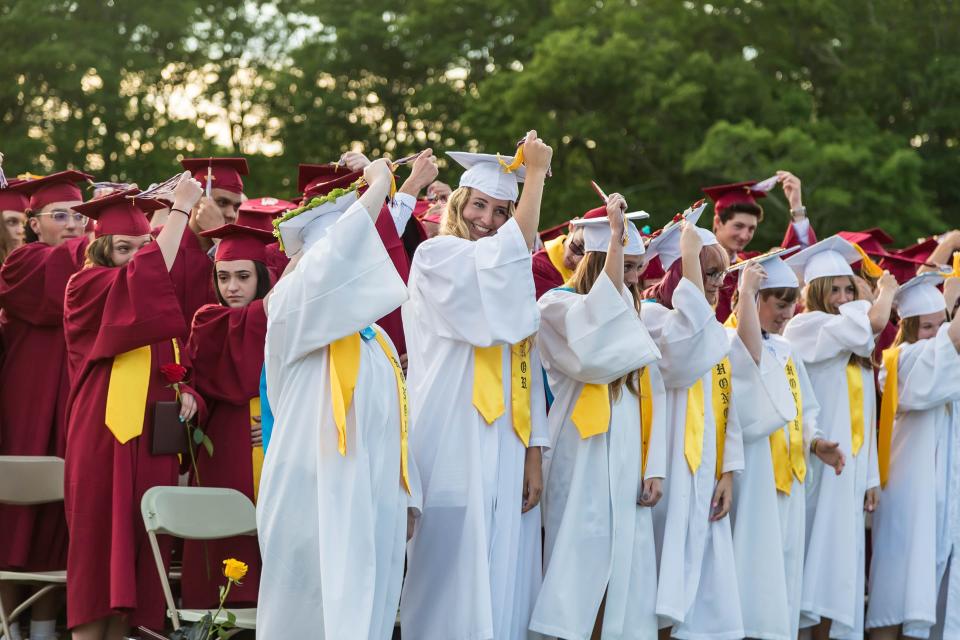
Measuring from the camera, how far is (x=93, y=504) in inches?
260

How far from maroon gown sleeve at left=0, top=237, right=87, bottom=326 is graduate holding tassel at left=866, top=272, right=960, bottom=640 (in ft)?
16.1

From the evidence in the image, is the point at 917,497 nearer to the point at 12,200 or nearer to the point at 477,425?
the point at 477,425

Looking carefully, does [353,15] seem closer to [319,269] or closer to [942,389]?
[942,389]

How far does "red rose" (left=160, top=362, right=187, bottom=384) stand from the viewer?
22.1 ft

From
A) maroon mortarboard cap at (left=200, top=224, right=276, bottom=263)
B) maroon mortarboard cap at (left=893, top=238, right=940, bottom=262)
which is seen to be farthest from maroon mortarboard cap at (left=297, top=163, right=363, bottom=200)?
maroon mortarboard cap at (left=893, top=238, right=940, bottom=262)

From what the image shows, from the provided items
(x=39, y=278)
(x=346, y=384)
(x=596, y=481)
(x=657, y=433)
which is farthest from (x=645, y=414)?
(x=39, y=278)

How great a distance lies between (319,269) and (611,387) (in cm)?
176

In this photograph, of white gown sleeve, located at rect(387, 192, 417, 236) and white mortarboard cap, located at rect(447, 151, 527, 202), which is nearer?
white mortarboard cap, located at rect(447, 151, 527, 202)

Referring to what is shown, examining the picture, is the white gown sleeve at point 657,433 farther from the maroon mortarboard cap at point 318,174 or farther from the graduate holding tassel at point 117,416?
the graduate holding tassel at point 117,416

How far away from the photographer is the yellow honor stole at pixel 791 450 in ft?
24.6

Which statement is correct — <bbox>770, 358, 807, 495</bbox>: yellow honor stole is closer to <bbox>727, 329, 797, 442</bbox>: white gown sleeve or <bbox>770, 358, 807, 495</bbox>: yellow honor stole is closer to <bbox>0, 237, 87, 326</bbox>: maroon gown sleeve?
<bbox>727, 329, 797, 442</bbox>: white gown sleeve

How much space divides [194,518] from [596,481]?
1826 millimetres

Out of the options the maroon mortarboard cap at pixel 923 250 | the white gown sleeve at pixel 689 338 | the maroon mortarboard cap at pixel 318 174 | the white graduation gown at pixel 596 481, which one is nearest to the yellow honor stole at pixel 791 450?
the white gown sleeve at pixel 689 338

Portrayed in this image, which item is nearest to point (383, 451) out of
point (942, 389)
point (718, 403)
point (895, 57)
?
point (718, 403)
